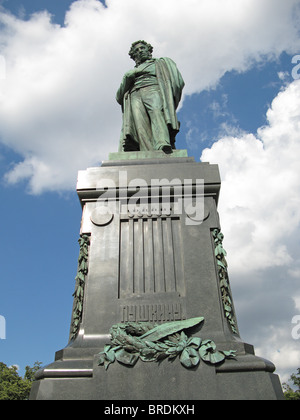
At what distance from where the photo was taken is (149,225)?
6.30 meters

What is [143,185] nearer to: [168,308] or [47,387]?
[168,308]

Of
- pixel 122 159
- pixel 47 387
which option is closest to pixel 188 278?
pixel 47 387

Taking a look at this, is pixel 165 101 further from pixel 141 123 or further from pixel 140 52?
pixel 140 52

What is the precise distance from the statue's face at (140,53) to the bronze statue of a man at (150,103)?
0.07 metres

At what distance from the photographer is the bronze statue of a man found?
855 cm

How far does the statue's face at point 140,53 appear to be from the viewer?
998cm

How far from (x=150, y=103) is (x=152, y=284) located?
5.17 m

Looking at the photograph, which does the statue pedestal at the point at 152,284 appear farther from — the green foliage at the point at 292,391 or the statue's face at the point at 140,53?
the green foliage at the point at 292,391

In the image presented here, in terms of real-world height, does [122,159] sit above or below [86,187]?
above

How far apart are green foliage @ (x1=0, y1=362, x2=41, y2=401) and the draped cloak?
36748 mm

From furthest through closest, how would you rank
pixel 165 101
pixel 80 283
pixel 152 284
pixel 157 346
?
pixel 165 101
pixel 80 283
pixel 152 284
pixel 157 346

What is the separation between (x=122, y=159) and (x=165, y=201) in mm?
1837

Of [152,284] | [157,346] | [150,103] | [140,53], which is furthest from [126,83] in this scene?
[157,346]

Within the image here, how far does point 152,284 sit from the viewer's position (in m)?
5.71
